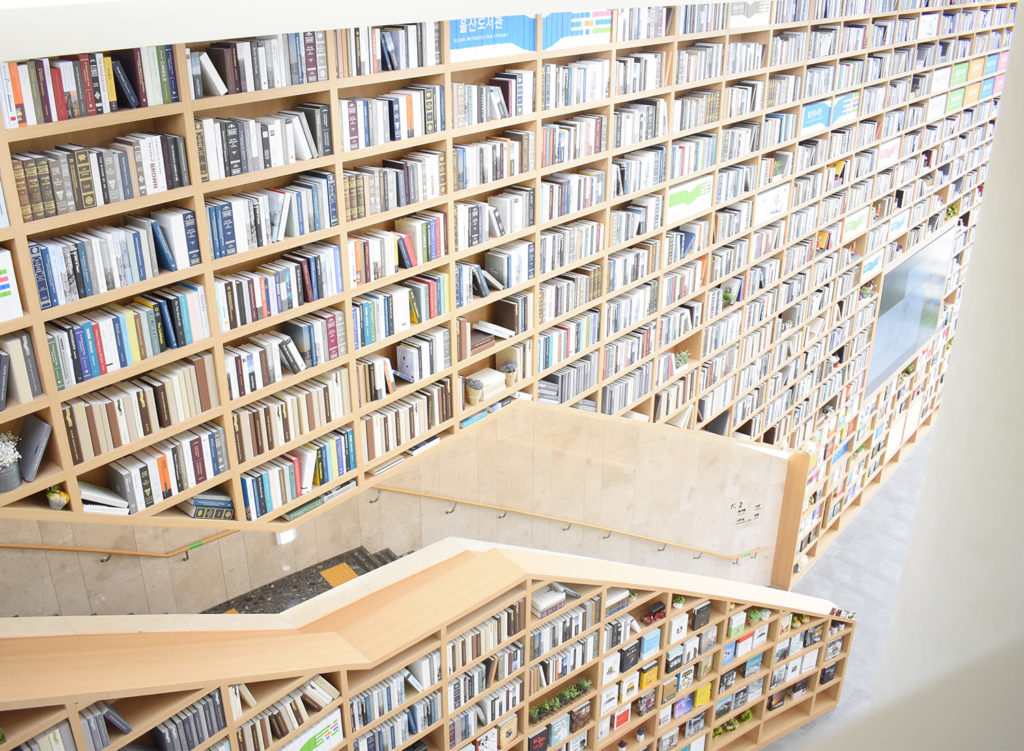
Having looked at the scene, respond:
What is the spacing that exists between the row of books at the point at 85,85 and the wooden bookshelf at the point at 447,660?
1.84 meters

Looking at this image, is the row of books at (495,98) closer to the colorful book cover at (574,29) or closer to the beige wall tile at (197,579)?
the colorful book cover at (574,29)

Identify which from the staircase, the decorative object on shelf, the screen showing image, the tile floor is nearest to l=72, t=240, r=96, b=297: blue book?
the staircase

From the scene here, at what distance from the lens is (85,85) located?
116 inches

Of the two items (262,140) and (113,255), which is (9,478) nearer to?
(113,255)

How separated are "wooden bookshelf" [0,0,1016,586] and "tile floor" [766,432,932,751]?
21cm

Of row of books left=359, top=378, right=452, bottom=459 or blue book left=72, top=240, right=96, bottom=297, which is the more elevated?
blue book left=72, top=240, right=96, bottom=297

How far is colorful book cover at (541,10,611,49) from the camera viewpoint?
4.47 meters

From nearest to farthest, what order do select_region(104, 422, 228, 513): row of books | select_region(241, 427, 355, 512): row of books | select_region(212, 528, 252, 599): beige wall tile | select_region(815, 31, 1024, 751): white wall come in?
select_region(815, 31, 1024, 751): white wall < select_region(104, 422, 228, 513): row of books < select_region(241, 427, 355, 512): row of books < select_region(212, 528, 252, 599): beige wall tile

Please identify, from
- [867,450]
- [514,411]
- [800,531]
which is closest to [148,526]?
[514,411]

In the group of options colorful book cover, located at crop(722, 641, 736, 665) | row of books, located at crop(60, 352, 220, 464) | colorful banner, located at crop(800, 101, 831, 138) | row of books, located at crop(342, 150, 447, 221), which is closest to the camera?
row of books, located at crop(60, 352, 220, 464)

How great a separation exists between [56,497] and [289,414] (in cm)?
104

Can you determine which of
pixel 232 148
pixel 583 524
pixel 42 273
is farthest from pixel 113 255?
pixel 583 524

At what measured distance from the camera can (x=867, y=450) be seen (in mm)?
9266

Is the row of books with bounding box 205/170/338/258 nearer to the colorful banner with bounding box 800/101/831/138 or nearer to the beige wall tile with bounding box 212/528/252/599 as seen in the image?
the beige wall tile with bounding box 212/528/252/599
